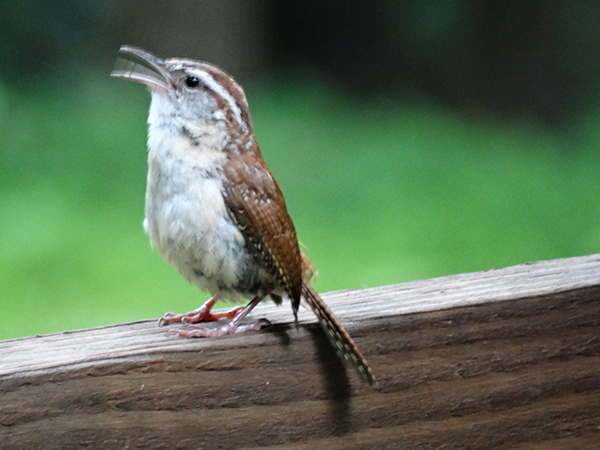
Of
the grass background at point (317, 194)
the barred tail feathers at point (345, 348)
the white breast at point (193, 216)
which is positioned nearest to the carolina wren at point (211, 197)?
the white breast at point (193, 216)

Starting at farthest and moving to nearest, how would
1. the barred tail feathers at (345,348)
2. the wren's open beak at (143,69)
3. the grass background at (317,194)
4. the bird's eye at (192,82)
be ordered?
the grass background at (317,194) < the bird's eye at (192,82) < the wren's open beak at (143,69) < the barred tail feathers at (345,348)

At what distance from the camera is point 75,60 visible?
4.26 metres

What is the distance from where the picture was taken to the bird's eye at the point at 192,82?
1721mm

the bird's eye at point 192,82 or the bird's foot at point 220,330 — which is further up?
the bird's eye at point 192,82

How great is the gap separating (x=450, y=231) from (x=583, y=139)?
1.58m

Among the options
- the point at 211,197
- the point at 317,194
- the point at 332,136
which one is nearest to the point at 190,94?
the point at 211,197

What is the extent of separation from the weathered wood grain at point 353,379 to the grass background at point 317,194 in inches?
53.8

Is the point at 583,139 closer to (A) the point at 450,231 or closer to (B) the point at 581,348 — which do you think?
(A) the point at 450,231

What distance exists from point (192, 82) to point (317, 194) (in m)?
2.09

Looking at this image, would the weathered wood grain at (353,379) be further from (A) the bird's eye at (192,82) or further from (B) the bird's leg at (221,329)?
(A) the bird's eye at (192,82)

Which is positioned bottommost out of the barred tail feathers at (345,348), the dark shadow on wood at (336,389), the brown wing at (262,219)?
the dark shadow on wood at (336,389)

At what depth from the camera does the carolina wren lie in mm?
1563

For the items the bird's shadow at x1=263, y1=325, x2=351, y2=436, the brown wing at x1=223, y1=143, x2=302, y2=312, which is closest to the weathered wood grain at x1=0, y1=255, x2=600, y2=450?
the bird's shadow at x1=263, y1=325, x2=351, y2=436

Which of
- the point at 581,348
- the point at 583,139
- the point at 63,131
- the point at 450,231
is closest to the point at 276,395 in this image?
the point at 581,348
